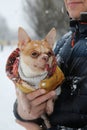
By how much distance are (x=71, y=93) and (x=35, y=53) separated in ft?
0.99

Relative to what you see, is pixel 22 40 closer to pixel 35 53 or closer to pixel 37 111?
pixel 35 53

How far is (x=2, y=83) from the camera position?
11.9 meters

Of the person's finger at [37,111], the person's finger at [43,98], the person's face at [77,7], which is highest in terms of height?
the person's face at [77,7]

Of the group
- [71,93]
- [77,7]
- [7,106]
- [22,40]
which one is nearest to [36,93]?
[71,93]

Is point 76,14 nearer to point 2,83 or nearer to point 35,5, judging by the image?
point 2,83

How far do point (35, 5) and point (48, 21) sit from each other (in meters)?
2.45

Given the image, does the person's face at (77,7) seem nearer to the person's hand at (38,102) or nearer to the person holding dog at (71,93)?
the person holding dog at (71,93)

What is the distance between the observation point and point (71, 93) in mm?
2422

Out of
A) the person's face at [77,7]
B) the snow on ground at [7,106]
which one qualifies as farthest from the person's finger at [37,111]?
the snow on ground at [7,106]

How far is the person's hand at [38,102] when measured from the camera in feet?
7.89

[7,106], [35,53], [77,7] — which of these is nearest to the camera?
[35,53]

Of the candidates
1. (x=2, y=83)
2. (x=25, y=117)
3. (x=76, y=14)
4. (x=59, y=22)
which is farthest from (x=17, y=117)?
(x=59, y=22)

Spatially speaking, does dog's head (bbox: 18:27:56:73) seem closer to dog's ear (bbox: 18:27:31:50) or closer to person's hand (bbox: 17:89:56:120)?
dog's ear (bbox: 18:27:31:50)

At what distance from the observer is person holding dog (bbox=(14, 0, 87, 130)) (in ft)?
7.77
